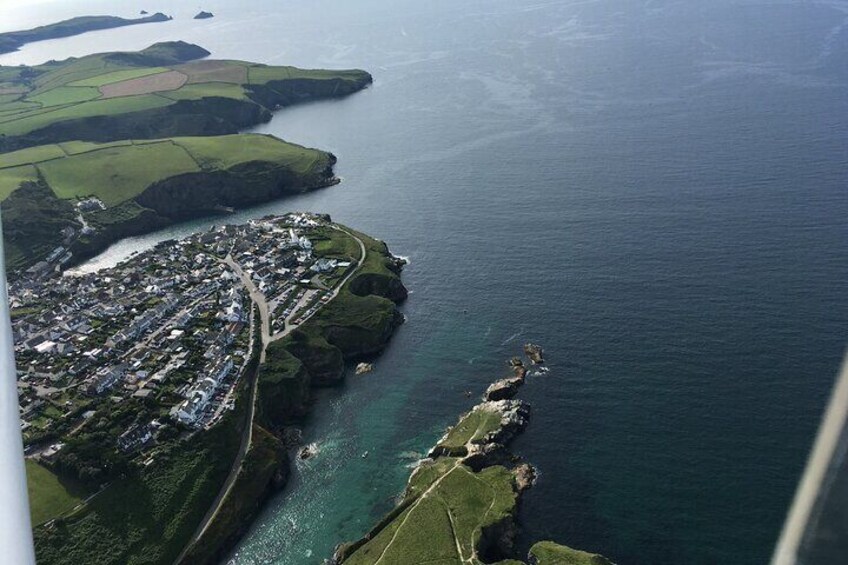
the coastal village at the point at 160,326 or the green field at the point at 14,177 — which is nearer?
the coastal village at the point at 160,326

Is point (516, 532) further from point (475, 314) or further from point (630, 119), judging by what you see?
point (630, 119)

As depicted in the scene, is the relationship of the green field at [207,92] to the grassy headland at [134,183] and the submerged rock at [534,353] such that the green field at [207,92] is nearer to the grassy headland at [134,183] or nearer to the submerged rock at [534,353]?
the grassy headland at [134,183]

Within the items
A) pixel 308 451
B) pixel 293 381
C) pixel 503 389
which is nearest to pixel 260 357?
pixel 293 381

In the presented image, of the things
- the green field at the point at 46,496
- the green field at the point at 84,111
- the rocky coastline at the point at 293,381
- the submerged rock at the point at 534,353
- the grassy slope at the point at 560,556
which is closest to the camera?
the grassy slope at the point at 560,556

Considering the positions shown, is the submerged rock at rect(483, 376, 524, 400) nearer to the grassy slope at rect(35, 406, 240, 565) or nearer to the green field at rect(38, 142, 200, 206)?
the grassy slope at rect(35, 406, 240, 565)

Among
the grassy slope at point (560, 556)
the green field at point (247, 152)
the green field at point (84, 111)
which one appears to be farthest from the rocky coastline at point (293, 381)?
the green field at point (84, 111)

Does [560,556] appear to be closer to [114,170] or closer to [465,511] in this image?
[465,511]
